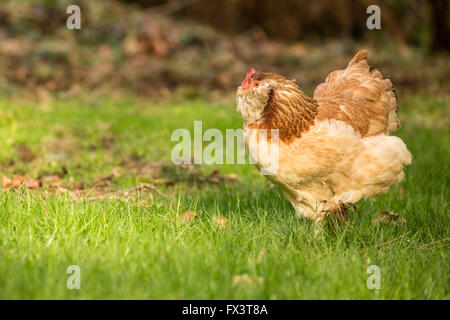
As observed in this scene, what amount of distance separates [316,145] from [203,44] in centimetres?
1097

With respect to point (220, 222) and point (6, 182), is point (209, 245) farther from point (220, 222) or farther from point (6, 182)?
point (6, 182)

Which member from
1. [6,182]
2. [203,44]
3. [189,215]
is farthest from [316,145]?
[203,44]

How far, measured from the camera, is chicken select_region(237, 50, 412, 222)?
12.4 feet

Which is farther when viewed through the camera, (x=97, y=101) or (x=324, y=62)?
(x=324, y=62)

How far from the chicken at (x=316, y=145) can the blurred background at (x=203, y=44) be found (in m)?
6.52

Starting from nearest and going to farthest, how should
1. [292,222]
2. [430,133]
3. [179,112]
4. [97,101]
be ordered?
[292,222]
[430,133]
[179,112]
[97,101]

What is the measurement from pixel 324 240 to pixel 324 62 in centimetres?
1080

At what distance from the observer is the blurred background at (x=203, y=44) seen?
438 inches

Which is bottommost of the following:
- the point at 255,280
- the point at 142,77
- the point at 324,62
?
the point at 255,280

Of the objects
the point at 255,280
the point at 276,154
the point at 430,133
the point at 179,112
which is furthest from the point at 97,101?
the point at 255,280

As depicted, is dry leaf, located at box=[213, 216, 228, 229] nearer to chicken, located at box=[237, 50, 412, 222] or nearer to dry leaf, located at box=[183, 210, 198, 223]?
dry leaf, located at box=[183, 210, 198, 223]
